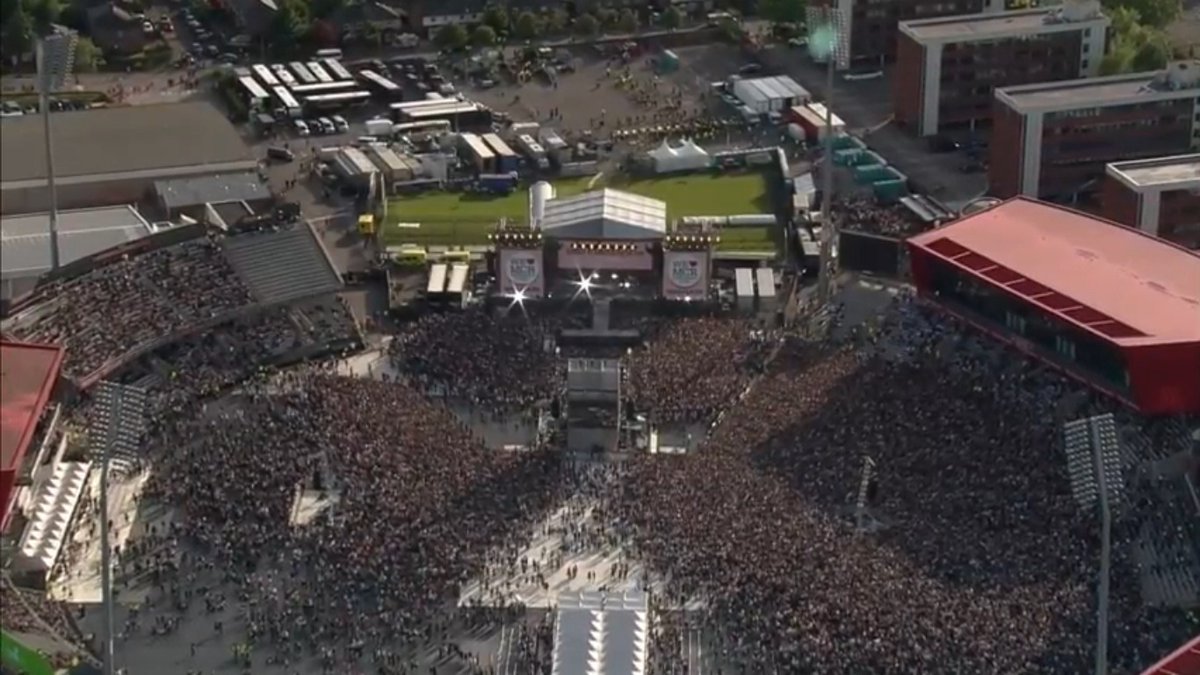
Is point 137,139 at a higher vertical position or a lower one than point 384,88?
higher

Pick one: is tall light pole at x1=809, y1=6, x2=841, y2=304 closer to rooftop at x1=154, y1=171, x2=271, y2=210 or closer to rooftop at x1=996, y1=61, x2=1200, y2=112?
rooftop at x1=996, y1=61, x2=1200, y2=112

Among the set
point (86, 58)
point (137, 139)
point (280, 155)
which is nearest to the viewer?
point (137, 139)

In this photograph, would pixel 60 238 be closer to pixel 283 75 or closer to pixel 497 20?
pixel 283 75

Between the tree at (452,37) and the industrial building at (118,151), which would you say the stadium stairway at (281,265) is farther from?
the tree at (452,37)

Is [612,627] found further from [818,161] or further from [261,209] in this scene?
[818,161]

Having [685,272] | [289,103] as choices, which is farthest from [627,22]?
[685,272]

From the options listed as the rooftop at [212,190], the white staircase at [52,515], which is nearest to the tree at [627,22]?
the rooftop at [212,190]

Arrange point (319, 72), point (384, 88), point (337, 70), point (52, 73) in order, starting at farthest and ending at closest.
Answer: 1. point (337, 70)
2. point (319, 72)
3. point (384, 88)
4. point (52, 73)
